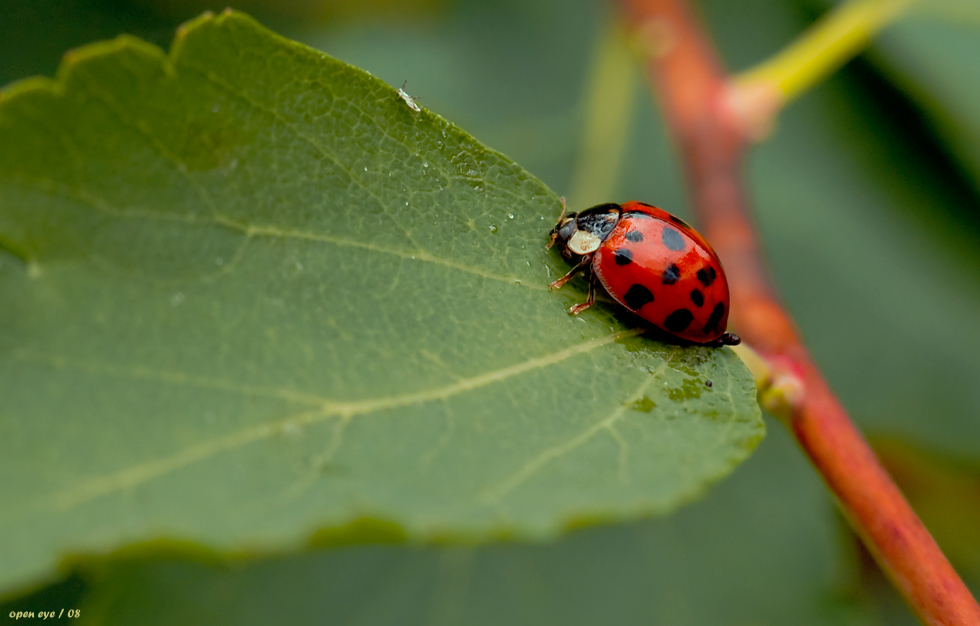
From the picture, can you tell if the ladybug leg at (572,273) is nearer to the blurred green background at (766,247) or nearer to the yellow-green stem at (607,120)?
the blurred green background at (766,247)

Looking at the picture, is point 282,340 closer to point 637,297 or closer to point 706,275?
point 637,297

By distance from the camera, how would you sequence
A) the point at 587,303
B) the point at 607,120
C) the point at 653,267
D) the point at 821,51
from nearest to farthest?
the point at 587,303 → the point at 653,267 → the point at 821,51 → the point at 607,120

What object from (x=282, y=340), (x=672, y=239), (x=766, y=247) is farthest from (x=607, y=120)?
(x=282, y=340)

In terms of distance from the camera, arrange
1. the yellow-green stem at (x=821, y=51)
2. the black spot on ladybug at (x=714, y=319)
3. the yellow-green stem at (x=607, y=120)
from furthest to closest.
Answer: the yellow-green stem at (x=607, y=120), the yellow-green stem at (x=821, y=51), the black spot on ladybug at (x=714, y=319)

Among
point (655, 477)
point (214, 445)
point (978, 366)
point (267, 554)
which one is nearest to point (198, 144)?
point (214, 445)

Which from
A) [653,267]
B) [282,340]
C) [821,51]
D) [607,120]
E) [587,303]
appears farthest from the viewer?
[607,120]

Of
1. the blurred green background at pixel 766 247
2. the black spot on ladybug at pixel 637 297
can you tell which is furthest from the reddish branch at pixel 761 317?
the blurred green background at pixel 766 247

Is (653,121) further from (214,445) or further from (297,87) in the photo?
(214,445)
